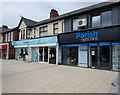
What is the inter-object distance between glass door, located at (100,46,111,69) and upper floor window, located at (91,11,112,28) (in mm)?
2338

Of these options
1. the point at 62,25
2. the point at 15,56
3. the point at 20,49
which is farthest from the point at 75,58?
the point at 15,56

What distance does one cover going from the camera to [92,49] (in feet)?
27.8

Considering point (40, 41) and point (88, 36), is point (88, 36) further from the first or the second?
point (40, 41)

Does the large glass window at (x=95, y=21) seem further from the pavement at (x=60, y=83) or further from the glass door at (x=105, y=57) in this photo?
A: the pavement at (x=60, y=83)

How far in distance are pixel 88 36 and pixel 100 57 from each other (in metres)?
2.30

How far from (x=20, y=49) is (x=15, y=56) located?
1.96 metres

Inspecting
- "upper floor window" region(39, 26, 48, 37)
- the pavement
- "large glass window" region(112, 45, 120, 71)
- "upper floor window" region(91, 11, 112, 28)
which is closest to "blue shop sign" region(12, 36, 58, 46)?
"upper floor window" region(39, 26, 48, 37)

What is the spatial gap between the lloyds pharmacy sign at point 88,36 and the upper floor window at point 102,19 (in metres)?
1.20

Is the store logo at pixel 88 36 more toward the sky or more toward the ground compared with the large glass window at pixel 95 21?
more toward the ground

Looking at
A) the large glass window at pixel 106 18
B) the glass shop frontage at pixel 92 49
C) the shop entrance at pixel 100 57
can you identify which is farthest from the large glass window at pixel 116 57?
the large glass window at pixel 106 18

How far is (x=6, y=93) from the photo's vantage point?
3393 mm

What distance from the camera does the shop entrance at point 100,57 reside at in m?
7.67

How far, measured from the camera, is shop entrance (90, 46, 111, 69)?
7670 mm

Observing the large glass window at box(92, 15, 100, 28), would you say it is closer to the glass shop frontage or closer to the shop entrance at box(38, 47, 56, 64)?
the glass shop frontage
